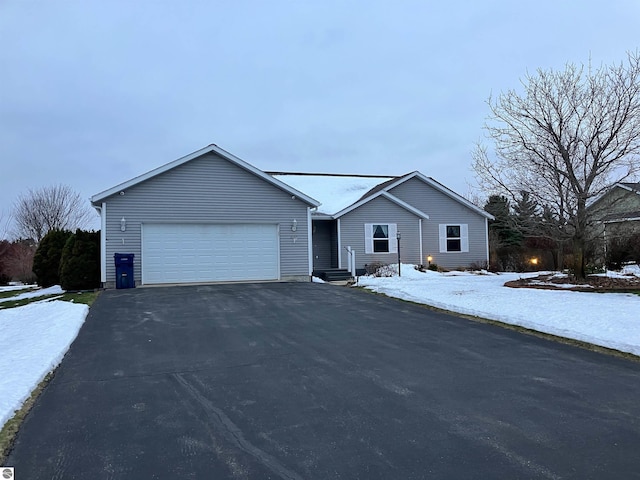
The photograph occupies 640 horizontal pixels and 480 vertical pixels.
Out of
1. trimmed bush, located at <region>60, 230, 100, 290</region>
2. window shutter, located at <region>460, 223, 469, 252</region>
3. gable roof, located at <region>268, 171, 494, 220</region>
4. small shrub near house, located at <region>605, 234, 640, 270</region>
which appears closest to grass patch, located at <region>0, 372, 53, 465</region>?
trimmed bush, located at <region>60, 230, 100, 290</region>

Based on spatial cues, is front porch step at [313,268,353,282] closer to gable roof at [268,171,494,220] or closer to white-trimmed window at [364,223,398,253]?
white-trimmed window at [364,223,398,253]

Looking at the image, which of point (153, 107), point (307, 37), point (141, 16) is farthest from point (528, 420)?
point (153, 107)

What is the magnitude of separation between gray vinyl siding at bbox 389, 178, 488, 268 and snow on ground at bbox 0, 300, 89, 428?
15.7 metres

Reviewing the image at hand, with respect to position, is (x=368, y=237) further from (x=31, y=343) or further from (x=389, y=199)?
(x=31, y=343)

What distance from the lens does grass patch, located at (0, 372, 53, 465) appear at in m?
3.53

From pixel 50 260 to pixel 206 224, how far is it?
7.74 meters

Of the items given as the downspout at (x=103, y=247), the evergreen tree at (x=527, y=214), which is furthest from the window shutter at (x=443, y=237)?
the downspout at (x=103, y=247)

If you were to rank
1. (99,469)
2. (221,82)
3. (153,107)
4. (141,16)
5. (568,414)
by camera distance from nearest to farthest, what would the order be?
(99,469)
(568,414)
(141,16)
(221,82)
(153,107)

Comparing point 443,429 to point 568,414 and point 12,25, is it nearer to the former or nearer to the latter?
point 568,414

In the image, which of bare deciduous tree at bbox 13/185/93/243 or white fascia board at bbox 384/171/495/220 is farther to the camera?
bare deciduous tree at bbox 13/185/93/243

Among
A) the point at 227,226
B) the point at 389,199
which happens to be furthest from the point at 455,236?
the point at 227,226

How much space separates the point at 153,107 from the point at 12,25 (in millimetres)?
9862

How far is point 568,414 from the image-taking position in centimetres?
419

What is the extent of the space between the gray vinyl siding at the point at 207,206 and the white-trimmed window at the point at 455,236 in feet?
26.6
